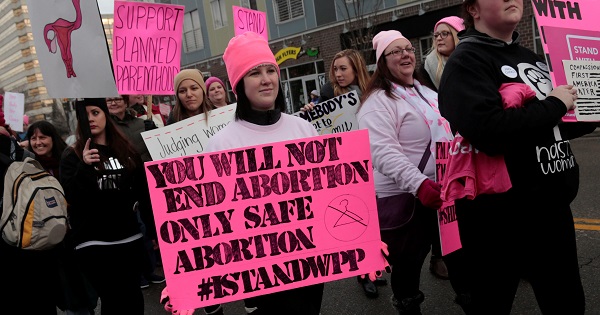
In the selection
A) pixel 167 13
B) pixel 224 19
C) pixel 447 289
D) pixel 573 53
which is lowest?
pixel 447 289

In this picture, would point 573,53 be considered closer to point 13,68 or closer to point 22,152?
point 22,152

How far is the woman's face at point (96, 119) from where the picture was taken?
297 cm

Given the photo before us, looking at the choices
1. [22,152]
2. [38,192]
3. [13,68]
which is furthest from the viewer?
[13,68]

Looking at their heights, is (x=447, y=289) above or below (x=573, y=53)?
below

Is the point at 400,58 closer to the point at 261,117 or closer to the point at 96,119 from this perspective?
the point at 261,117

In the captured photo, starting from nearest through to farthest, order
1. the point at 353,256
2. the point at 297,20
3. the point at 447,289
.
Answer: the point at 353,256
the point at 447,289
the point at 297,20

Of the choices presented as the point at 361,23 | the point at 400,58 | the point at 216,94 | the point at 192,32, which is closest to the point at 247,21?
the point at 216,94

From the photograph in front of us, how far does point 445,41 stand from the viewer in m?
3.97

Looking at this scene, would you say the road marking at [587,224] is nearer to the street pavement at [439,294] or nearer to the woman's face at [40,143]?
the street pavement at [439,294]

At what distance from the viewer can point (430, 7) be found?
15375 mm

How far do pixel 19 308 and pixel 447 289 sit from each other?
302 cm

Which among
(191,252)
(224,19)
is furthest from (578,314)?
(224,19)

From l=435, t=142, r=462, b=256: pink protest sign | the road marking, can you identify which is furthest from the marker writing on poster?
the road marking

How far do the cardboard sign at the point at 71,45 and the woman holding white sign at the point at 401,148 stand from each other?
1517 millimetres
